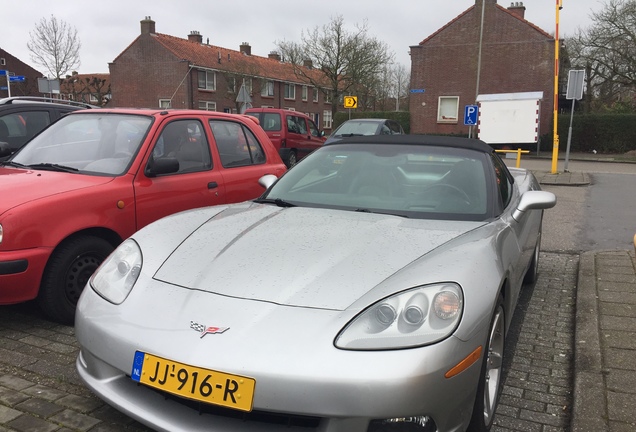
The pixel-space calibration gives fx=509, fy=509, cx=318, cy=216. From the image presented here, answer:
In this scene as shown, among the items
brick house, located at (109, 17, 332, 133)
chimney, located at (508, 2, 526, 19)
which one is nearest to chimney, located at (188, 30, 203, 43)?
brick house, located at (109, 17, 332, 133)

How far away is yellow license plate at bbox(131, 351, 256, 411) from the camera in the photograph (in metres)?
1.84

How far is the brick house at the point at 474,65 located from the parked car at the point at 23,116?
26067 millimetres

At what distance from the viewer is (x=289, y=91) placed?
5162cm

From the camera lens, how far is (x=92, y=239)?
3699 millimetres

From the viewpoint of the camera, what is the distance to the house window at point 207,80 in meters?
→ 42.1

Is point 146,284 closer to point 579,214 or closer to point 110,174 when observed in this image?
point 110,174

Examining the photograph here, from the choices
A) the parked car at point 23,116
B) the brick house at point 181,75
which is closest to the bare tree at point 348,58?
the brick house at point 181,75

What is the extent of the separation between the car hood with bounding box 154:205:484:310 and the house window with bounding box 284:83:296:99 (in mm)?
49697

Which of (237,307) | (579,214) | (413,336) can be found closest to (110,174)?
(237,307)

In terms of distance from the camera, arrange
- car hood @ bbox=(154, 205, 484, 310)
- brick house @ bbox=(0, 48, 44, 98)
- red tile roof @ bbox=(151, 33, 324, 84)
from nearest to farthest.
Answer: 1. car hood @ bbox=(154, 205, 484, 310)
2. red tile roof @ bbox=(151, 33, 324, 84)
3. brick house @ bbox=(0, 48, 44, 98)

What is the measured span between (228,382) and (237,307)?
0.33m

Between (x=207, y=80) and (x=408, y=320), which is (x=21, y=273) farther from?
(x=207, y=80)

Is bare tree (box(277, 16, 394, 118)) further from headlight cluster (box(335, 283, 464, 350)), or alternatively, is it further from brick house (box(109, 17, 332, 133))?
headlight cluster (box(335, 283, 464, 350))

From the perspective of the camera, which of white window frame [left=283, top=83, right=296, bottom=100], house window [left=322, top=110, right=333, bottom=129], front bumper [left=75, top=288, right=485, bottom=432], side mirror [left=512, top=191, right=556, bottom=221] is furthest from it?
house window [left=322, top=110, right=333, bottom=129]
